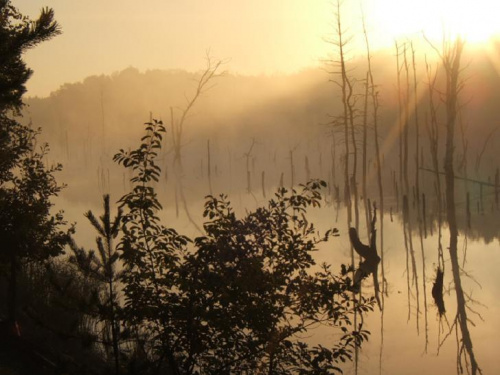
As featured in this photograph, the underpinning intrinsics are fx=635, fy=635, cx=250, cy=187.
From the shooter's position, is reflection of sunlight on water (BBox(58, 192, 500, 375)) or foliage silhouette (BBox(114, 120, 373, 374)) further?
reflection of sunlight on water (BBox(58, 192, 500, 375))

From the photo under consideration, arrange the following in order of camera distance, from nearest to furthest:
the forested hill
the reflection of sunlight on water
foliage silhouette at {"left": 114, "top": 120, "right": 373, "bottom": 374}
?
foliage silhouette at {"left": 114, "top": 120, "right": 373, "bottom": 374}
the reflection of sunlight on water
the forested hill

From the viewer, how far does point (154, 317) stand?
6.46 metres

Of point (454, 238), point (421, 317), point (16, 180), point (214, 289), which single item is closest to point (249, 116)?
point (454, 238)

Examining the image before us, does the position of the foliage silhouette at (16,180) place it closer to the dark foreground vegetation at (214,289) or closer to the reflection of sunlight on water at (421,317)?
the dark foreground vegetation at (214,289)

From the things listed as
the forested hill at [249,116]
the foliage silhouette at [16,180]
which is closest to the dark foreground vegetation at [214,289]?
the foliage silhouette at [16,180]

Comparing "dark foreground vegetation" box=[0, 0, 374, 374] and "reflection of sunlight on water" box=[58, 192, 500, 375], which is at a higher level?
"dark foreground vegetation" box=[0, 0, 374, 374]

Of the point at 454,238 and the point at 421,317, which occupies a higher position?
the point at 454,238

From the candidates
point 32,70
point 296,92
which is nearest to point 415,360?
point 32,70

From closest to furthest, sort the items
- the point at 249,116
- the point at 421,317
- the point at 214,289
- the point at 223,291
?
the point at 223,291
the point at 214,289
the point at 421,317
the point at 249,116

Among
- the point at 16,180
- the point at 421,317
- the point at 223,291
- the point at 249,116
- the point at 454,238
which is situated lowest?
the point at 421,317

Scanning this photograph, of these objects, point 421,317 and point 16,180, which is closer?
point 16,180

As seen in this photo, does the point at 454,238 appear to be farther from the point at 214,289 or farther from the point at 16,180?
the point at 214,289

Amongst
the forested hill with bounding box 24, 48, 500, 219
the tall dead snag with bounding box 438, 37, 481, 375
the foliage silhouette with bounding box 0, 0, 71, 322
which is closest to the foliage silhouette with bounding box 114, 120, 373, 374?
the foliage silhouette with bounding box 0, 0, 71, 322

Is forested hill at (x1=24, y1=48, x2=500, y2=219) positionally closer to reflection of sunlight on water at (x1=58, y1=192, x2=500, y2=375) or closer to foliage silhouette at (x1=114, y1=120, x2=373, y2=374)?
reflection of sunlight on water at (x1=58, y1=192, x2=500, y2=375)
